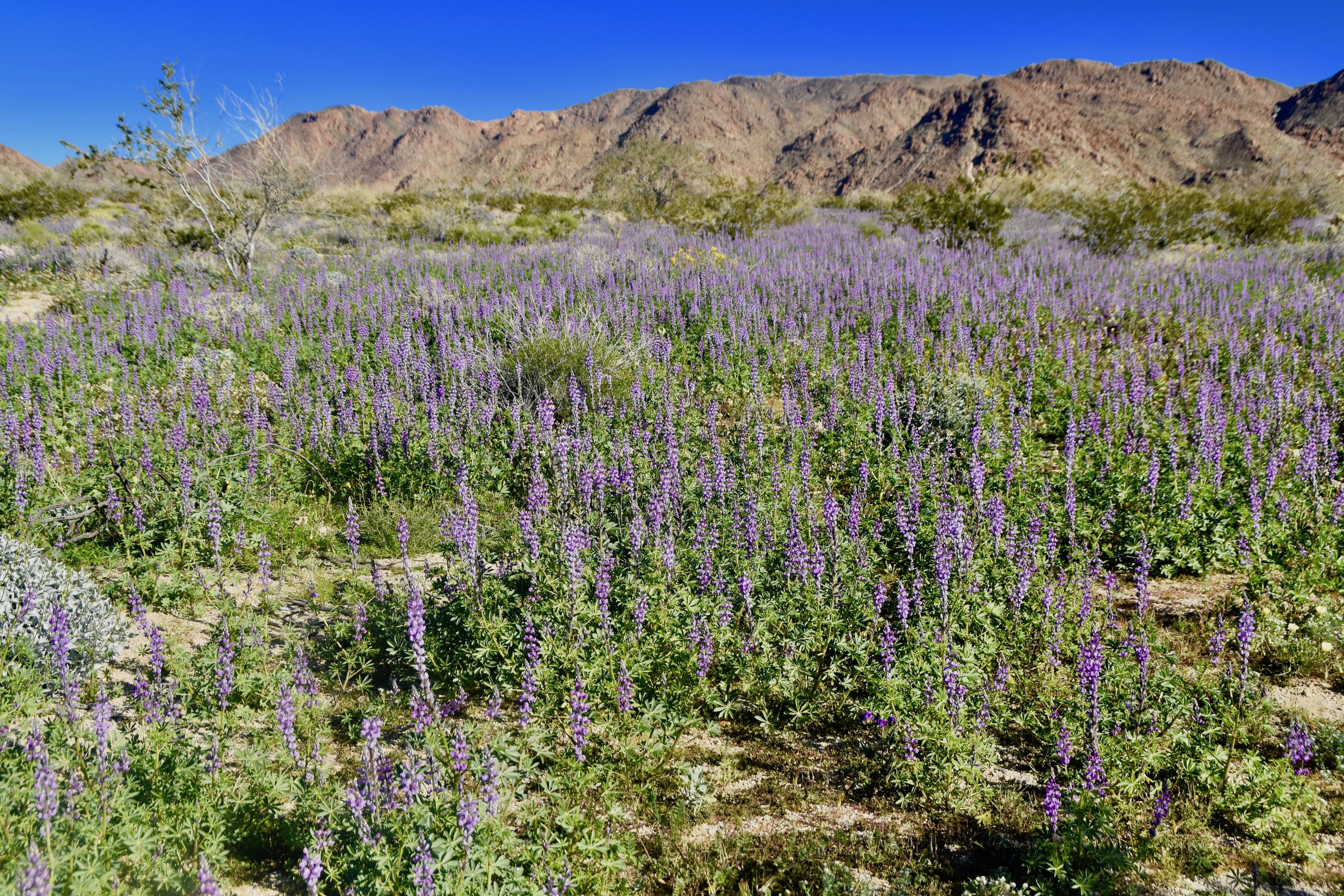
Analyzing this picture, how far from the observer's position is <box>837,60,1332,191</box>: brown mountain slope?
62781mm

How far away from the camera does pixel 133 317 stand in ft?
32.9

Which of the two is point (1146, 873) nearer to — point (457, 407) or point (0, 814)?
point (0, 814)

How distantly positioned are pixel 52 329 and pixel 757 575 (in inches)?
434

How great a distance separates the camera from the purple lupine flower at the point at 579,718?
A: 3090 millimetres

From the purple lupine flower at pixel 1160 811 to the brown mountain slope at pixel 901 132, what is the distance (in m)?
20.4

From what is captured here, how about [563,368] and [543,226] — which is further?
[543,226]

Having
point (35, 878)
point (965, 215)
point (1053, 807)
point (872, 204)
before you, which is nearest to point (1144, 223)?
point (965, 215)

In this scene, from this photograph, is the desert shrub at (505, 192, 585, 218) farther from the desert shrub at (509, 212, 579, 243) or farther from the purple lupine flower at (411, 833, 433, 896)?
the purple lupine flower at (411, 833, 433, 896)

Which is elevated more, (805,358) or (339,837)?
(805,358)

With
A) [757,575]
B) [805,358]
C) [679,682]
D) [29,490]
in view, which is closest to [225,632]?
[679,682]

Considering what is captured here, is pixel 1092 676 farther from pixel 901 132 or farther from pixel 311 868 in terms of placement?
pixel 901 132

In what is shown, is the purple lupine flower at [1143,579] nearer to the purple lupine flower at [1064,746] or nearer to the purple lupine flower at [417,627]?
the purple lupine flower at [1064,746]

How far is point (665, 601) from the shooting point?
13.5 feet

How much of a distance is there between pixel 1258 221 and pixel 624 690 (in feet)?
85.8
